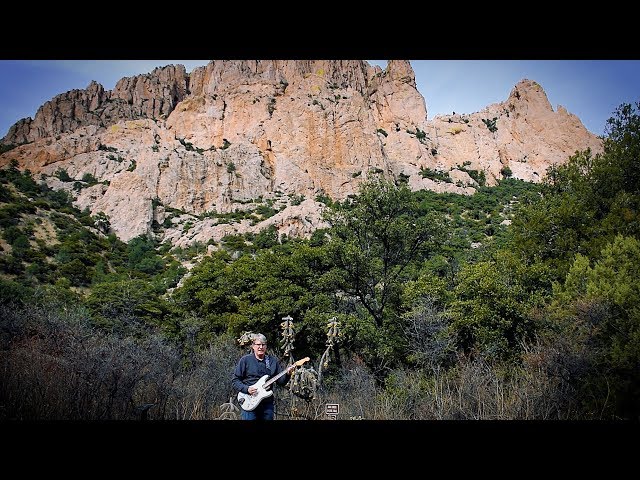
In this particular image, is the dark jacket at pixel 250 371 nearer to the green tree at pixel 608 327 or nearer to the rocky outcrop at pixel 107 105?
the green tree at pixel 608 327

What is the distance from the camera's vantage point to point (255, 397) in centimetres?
307

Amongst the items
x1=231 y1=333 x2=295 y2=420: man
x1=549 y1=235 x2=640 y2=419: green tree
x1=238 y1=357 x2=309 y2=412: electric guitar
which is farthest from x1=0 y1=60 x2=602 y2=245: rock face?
x1=238 y1=357 x2=309 y2=412: electric guitar

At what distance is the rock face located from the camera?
1569 inches

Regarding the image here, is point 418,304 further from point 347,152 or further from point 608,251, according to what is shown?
point 347,152

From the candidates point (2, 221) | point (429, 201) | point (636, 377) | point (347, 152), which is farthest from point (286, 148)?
point (636, 377)

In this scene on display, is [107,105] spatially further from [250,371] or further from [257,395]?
[257,395]

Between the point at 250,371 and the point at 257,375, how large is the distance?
2.4 inches

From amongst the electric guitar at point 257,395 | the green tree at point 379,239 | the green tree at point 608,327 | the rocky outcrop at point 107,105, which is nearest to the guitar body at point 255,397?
the electric guitar at point 257,395

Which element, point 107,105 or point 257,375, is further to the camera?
point 107,105

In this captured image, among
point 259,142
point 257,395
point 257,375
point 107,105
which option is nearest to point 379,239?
point 257,375

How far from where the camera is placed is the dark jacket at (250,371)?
313 cm

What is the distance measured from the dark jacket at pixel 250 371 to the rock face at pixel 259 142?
28.9 m
